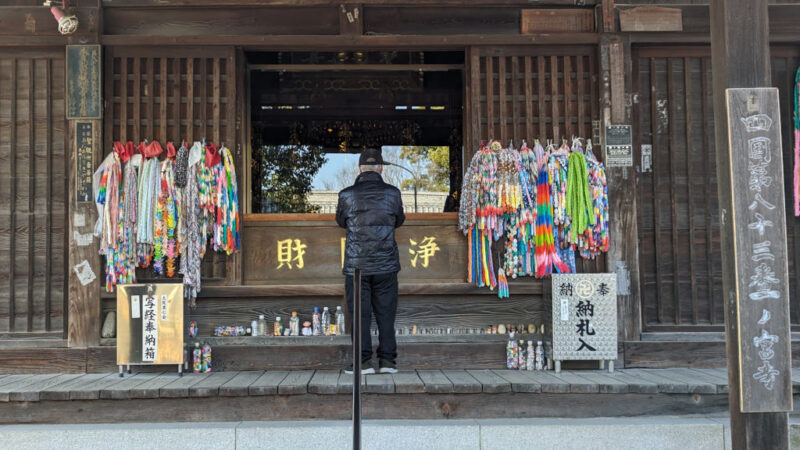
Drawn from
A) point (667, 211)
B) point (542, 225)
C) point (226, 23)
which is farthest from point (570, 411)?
point (226, 23)

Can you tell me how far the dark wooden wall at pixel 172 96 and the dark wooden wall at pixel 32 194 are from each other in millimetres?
531

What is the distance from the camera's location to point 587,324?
541cm

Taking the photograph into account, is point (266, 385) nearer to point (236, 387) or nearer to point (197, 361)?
point (236, 387)

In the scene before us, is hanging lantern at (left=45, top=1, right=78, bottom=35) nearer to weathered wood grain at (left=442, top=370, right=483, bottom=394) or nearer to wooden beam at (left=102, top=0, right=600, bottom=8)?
wooden beam at (left=102, top=0, right=600, bottom=8)

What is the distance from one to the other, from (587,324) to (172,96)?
4.30 meters

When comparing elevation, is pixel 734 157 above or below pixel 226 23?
below

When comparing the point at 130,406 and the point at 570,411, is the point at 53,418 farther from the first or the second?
the point at 570,411

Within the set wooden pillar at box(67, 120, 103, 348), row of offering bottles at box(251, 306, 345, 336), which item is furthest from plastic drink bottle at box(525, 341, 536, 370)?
wooden pillar at box(67, 120, 103, 348)

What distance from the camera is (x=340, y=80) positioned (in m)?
7.62

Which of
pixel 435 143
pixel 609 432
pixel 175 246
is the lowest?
pixel 609 432

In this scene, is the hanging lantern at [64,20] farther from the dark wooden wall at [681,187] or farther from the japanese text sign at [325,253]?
the dark wooden wall at [681,187]

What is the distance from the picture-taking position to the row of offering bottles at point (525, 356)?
560cm

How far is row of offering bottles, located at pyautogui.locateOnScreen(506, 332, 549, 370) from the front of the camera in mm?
5596

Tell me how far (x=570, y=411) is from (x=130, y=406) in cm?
347
